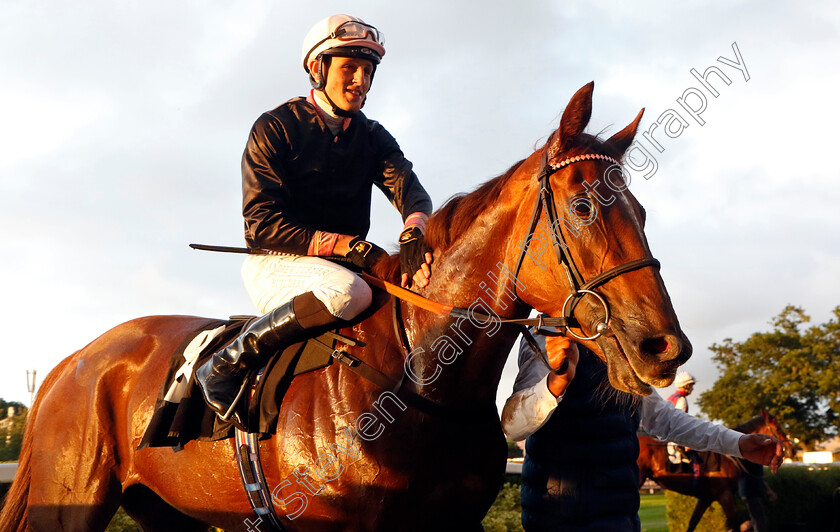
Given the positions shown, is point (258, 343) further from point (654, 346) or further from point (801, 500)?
point (801, 500)

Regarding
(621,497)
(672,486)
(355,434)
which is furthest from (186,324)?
(672,486)

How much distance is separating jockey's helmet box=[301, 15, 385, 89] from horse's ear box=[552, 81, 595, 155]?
114cm

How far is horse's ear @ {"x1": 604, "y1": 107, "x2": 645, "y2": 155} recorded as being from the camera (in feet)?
9.47

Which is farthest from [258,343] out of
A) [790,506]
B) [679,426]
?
[790,506]

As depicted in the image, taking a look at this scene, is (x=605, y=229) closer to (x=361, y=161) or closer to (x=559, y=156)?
(x=559, y=156)

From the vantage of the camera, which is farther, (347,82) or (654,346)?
(347,82)

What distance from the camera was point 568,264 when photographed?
251 cm

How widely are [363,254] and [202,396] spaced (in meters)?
1.00

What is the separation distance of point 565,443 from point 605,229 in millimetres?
1210

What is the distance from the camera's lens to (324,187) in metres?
3.44

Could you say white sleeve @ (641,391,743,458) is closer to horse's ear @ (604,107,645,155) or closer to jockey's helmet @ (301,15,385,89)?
horse's ear @ (604,107,645,155)

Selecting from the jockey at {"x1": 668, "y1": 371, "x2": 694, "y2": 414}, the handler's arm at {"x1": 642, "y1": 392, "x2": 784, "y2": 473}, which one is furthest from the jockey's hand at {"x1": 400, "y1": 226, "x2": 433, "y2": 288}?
the jockey at {"x1": 668, "y1": 371, "x2": 694, "y2": 414}

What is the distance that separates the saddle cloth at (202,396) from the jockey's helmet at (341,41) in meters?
1.31

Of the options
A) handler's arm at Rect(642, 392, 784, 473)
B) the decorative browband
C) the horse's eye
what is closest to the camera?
the horse's eye
